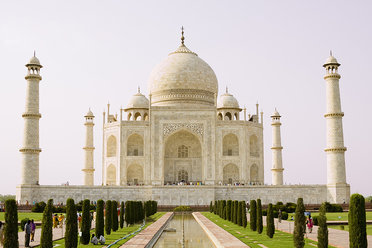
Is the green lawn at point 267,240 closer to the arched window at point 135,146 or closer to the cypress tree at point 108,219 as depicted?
the cypress tree at point 108,219

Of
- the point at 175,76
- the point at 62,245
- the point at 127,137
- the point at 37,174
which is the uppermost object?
the point at 175,76

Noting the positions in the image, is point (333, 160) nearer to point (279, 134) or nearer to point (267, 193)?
point (267, 193)

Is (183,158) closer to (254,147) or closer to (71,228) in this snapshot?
(254,147)

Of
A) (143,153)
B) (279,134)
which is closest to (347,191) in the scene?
(279,134)

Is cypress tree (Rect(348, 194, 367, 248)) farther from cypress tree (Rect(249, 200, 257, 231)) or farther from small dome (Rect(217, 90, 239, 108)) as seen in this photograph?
small dome (Rect(217, 90, 239, 108))

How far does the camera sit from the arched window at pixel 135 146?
106ft

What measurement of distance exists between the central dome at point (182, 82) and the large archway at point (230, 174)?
5415 millimetres

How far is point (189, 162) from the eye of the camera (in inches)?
1276

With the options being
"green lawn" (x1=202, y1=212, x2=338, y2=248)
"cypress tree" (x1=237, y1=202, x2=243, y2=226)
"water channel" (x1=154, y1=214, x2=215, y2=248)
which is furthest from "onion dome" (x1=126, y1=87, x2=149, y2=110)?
"green lawn" (x1=202, y1=212, x2=338, y2=248)

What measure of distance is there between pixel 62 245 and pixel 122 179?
63.3 feet

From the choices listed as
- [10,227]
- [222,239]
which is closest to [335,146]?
[222,239]

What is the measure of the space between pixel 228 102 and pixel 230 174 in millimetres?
5635

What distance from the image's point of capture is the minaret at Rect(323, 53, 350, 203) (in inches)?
1049

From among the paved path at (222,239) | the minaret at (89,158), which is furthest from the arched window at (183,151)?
the paved path at (222,239)
